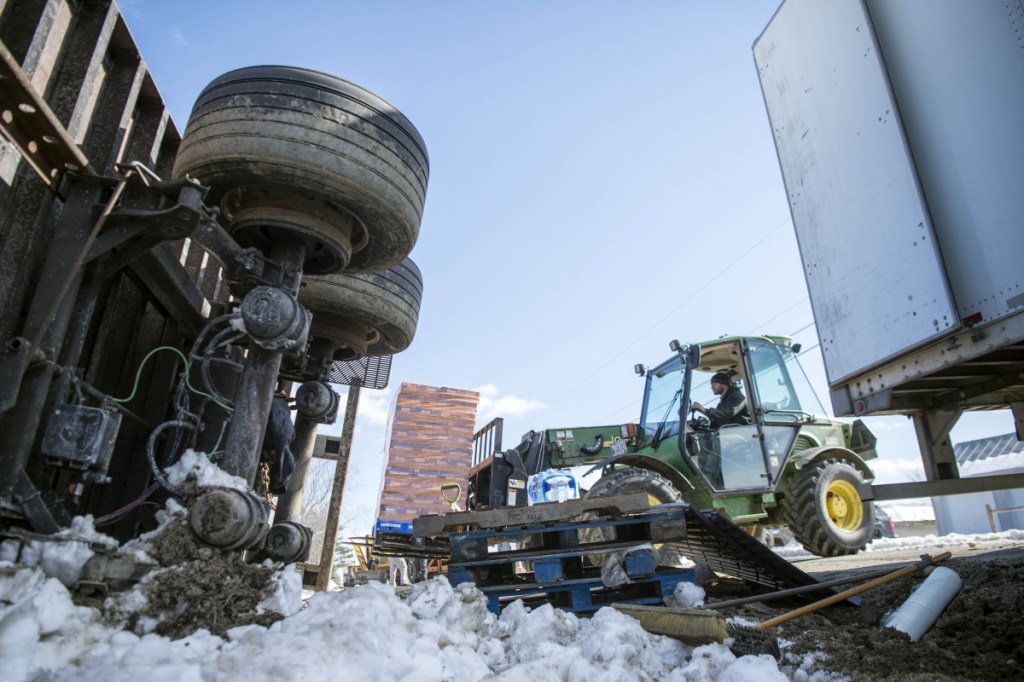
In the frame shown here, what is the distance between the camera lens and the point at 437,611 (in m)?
3.06

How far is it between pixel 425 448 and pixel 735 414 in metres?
7.42

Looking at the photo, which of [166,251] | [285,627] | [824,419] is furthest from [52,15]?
[824,419]

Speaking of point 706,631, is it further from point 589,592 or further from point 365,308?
point 365,308

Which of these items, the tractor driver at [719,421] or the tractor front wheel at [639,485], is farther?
the tractor driver at [719,421]

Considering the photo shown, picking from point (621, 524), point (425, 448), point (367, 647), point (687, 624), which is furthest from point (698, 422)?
point (425, 448)

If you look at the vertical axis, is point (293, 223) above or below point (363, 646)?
above

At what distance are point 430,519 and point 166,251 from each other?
2.55 metres

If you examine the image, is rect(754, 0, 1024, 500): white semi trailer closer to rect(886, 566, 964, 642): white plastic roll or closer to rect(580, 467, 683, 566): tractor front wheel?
rect(886, 566, 964, 642): white plastic roll

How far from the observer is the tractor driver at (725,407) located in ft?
24.6

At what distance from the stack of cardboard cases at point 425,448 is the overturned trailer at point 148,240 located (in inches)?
317

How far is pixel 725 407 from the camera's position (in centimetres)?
756

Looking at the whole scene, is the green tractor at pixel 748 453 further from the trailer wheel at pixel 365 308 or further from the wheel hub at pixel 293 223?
the wheel hub at pixel 293 223

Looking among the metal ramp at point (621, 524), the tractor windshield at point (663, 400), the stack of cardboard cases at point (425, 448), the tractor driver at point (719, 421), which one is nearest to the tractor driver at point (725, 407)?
the tractor driver at point (719, 421)

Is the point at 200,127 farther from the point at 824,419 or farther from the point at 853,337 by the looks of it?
the point at 824,419
